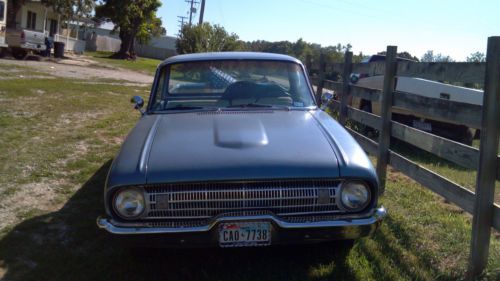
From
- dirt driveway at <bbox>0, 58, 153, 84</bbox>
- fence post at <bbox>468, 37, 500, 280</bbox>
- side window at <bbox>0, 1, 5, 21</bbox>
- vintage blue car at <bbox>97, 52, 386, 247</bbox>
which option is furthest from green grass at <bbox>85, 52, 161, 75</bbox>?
fence post at <bbox>468, 37, 500, 280</bbox>

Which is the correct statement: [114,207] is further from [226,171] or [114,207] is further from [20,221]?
[20,221]

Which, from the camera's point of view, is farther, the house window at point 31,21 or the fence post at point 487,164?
the house window at point 31,21

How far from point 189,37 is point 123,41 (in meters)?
9.97

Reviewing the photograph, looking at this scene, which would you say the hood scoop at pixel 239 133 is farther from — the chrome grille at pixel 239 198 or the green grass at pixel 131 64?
the green grass at pixel 131 64

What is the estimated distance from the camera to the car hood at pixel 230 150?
10.7 feet

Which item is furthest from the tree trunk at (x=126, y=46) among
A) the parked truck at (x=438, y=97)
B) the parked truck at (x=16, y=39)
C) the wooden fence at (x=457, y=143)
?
the wooden fence at (x=457, y=143)

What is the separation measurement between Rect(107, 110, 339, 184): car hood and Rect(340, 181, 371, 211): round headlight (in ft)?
0.49

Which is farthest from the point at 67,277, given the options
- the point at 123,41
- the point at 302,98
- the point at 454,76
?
the point at 123,41

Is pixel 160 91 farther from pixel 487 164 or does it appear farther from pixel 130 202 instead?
pixel 487 164

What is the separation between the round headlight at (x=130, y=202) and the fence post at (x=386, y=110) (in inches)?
127

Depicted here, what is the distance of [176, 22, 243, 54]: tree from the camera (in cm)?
3422

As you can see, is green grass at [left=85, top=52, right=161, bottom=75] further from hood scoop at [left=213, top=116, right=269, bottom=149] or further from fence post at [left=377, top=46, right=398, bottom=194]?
hood scoop at [left=213, top=116, right=269, bottom=149]

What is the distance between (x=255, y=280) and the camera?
3.63 metres

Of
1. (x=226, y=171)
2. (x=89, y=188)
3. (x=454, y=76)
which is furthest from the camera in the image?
(x=89, y=188)
